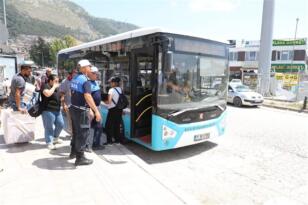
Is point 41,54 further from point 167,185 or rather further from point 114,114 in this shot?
point 167,185

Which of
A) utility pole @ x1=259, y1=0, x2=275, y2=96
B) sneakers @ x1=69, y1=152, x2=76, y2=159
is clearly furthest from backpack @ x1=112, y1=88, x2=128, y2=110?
utility pole @ x1=259, y1=0, x2=275, y2=96

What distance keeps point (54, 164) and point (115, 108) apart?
1.94m

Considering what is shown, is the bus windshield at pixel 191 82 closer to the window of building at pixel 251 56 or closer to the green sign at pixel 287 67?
the green sign at pixel 287 67

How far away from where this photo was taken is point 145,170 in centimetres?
444

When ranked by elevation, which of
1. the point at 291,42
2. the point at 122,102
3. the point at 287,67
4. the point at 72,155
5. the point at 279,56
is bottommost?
the point at 72,155

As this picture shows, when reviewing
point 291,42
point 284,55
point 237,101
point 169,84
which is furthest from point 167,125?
point 284,55

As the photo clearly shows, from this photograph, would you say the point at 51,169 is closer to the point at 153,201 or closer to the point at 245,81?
the point at 153,201

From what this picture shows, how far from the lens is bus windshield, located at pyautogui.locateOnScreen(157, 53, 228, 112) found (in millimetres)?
5129

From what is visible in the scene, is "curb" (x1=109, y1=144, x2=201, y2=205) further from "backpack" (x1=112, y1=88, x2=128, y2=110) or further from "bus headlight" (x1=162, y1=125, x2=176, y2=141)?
"backpack" (x1=112, y1=88, x2=128, y2=110)

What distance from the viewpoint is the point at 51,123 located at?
5324 mm

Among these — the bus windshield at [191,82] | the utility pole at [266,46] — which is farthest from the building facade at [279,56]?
the bus windshield at [191,82]

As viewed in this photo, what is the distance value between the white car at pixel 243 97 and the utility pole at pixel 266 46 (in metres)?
5.46

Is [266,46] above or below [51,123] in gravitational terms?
above

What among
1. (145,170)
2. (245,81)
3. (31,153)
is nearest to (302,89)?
(245,81)
